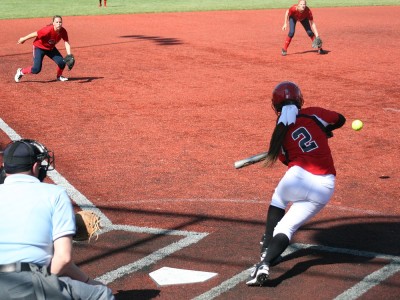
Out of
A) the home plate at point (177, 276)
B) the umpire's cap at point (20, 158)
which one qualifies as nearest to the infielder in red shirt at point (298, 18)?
the home plate at point (177, 276)

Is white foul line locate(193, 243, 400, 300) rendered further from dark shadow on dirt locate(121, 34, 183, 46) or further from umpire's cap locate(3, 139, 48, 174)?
dark shadow on dirt locate(121, 34, 183, 46)

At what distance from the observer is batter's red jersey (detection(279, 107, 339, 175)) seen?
289 inches

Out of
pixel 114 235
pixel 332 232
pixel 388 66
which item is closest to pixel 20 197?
pixel 114 235

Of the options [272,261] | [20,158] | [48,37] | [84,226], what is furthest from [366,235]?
[48,37]

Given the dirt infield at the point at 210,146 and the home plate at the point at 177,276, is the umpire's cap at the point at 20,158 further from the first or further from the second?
the home plate at the point at 177,276

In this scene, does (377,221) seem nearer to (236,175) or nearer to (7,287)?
(236,175)

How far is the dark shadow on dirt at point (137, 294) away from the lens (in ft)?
23.2

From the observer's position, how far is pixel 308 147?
736 cm

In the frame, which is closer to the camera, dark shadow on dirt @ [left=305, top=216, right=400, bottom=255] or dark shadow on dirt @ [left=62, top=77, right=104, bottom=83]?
dark shadow on dirt @ [left=305, top=216, right=400, bottom=255]

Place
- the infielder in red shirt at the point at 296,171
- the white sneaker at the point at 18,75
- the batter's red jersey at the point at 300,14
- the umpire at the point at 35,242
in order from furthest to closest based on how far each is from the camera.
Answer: the batter's red jersey at the point at 300,14 → the white sneaker at the point at 18,75 → the infielder in red shirt at the point at 296,171 → the umpire at the point at 35,242

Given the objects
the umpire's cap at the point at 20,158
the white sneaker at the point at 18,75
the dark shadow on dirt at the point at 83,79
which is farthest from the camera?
the dark shadow on dirt at the point at 83,79

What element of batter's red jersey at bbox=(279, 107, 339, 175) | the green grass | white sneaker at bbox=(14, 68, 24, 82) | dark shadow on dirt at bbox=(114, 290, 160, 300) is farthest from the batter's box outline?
the green grass

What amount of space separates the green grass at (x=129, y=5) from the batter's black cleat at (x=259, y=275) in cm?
2872

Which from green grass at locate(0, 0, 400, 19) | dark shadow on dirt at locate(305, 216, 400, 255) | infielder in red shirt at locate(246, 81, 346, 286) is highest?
infielder in red shirt at locate(246, 81, 346, 286)
